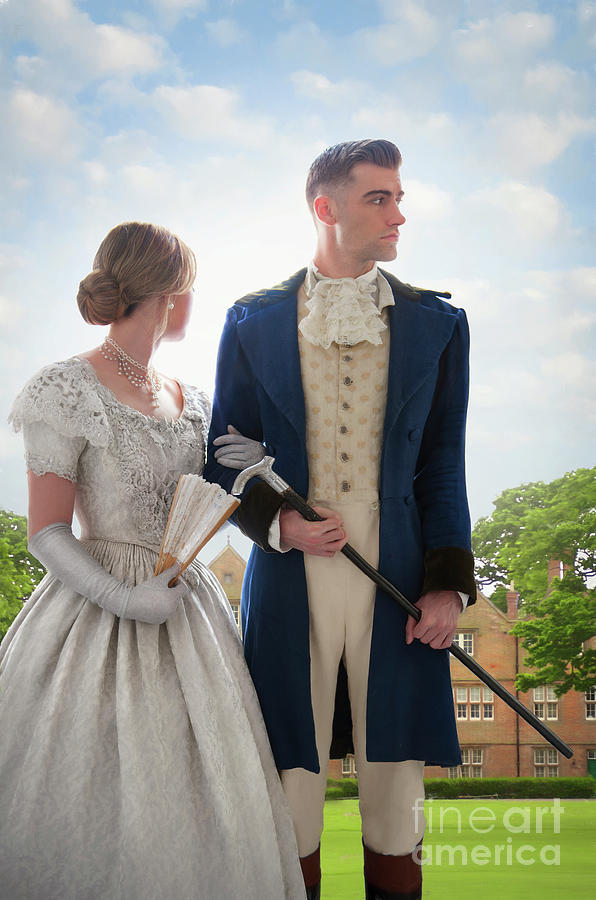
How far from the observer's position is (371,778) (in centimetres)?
179

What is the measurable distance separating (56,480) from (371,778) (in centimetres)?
97

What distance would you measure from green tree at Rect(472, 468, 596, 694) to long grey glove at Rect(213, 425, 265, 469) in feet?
14.9

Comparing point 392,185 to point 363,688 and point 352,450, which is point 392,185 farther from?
point 363,688

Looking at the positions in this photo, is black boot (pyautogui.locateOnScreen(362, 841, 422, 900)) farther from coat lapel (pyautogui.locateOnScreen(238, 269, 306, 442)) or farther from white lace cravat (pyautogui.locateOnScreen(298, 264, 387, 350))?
white lace cravat (pyautogui.locateOnScreen(298, 264, 387, 350))

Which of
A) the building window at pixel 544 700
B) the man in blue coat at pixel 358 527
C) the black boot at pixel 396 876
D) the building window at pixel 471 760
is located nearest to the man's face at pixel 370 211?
the man in blue coat at pixel 358 527

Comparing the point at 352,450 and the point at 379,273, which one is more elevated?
the point at 379,273

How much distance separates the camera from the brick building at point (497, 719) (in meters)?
5.27

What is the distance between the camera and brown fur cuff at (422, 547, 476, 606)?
1.74 meters

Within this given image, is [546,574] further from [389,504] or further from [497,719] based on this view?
[389,504]

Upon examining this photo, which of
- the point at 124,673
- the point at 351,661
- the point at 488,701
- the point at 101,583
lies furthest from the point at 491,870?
the point at 488,701

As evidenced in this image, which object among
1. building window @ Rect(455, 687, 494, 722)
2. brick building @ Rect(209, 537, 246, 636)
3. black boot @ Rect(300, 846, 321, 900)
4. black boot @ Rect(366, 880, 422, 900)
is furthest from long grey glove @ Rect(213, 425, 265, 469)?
building window @ Rect(455, 687, 494, 722)

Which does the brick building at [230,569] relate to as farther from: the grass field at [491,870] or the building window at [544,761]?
the building window at [544,761]

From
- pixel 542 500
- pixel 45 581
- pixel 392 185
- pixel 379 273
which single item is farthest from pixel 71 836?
pixel 542 500

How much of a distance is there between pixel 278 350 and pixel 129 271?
0.43 meters
